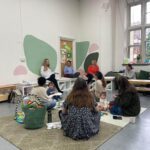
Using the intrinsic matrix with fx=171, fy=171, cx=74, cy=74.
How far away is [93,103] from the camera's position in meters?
2.67

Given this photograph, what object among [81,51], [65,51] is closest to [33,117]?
[65,51]

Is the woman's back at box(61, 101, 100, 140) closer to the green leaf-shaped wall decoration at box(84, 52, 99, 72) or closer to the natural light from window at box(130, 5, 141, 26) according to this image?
the green leaf-shaped wall decoration at box(84, 52, 99, 72)

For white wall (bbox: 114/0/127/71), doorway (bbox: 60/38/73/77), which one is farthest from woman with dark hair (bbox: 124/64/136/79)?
doorway (bbox: 60/38/73/77)

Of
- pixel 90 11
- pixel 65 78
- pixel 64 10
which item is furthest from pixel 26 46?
pixel 90 11

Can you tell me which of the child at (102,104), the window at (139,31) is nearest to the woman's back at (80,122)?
the child at (102,104)

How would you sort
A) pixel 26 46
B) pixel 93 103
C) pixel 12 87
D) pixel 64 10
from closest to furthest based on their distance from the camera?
pixel 93 103 < pixel 12 87 < pixel 26 46 < pixel 64 10

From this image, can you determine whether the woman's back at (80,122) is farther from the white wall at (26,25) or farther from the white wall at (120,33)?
the white wall at (120,33)

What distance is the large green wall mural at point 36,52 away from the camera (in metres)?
6.10

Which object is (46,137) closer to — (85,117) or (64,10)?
(85,117)

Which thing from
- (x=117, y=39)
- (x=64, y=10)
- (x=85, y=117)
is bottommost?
(x=85, y=117)

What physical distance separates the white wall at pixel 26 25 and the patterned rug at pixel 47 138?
2.86 metres

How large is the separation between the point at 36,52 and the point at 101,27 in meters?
3.01

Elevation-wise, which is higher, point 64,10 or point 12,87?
point 64,10

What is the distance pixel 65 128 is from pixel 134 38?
20.1ft
